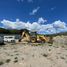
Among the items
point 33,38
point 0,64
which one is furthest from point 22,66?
point 33,38

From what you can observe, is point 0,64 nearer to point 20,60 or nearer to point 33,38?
point 20,60

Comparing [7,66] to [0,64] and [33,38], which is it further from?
[33,38]

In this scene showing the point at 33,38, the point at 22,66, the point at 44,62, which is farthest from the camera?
the point at 33,38

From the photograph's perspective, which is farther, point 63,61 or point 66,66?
point 63,61

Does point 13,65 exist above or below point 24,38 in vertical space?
below

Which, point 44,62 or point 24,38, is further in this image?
point 24,38

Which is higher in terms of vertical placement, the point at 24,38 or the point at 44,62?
the point at 24,38

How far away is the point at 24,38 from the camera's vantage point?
36.8m

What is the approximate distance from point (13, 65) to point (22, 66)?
0.72 meters

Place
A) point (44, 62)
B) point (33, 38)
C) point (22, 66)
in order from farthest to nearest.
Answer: point (33, 38) → point (44, 62) → point (22, 66)

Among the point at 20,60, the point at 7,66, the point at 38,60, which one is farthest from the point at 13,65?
the point at 38,60

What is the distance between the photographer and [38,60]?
535 inches

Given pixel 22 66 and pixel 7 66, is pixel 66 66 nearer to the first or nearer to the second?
pixel 22 66

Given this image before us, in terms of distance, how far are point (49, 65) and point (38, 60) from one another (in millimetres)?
1517
